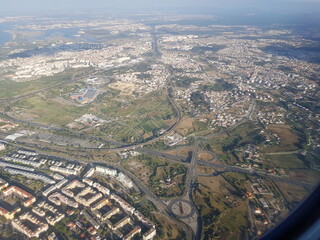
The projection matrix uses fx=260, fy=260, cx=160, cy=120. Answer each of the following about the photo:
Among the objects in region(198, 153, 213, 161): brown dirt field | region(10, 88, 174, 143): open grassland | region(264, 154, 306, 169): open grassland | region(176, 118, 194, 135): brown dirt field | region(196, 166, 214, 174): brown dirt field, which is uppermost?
region(264, 154, 306, 169): open grassland

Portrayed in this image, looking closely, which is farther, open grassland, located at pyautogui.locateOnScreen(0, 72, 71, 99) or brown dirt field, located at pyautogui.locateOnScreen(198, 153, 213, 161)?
open grassland, located at pyautogui.locateOnScreen(0, 72, 71, 99)

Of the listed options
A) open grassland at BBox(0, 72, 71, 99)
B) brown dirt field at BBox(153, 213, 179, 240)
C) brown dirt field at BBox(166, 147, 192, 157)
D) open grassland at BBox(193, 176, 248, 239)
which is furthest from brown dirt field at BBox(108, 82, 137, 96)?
brown dirt field at BBox(153, 213, 179, 240)

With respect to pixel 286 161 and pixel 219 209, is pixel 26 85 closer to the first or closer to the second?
pixel 219 209

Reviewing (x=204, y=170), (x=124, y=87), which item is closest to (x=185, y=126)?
(x=204, y=170)

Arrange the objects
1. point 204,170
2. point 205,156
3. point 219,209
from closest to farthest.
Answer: point 219,209
point 204,170
point 205,156

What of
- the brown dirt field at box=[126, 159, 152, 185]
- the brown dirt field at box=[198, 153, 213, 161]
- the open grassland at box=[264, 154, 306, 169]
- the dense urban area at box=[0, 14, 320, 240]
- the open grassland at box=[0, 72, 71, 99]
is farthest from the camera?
the open grassland at box=[0, 72, 71, 99]

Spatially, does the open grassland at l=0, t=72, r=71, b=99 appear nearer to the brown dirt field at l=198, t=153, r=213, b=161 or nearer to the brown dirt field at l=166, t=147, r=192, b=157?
the brown dirt field at l=166, t=147, r=192, b=157

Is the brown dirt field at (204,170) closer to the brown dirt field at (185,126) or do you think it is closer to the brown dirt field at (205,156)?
the brown dirt field at (205,156)

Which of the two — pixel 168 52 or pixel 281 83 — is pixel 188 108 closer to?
pixel 281 83
